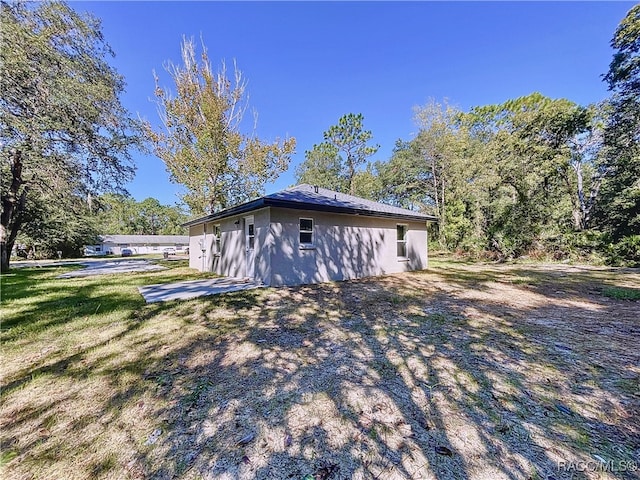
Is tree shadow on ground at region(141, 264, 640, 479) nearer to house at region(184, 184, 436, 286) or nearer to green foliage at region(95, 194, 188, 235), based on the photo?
house at region(184, 184, 436, 286)

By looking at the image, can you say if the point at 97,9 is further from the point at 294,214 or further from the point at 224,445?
the point at 224,445

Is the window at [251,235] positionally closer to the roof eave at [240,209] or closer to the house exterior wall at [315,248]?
the house exterior wall at [315,248]

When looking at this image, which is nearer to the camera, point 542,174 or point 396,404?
point 396,404

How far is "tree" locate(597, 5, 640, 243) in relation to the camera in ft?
38.2

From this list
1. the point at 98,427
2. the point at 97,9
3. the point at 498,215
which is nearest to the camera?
the point at 98,427

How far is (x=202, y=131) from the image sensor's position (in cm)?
1545

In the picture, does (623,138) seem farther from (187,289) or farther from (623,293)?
(187,289)

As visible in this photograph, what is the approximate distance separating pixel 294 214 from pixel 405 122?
1804 centimetres

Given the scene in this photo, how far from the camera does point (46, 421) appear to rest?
2158 mm

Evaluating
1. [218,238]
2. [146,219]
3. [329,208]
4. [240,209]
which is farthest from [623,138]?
[146,219]

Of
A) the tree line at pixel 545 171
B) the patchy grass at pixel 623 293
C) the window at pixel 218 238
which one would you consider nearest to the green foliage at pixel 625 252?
the tree line at pixel 545 171

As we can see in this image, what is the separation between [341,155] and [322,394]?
2562 cm

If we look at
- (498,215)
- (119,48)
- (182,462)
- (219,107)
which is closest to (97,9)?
(119,48)

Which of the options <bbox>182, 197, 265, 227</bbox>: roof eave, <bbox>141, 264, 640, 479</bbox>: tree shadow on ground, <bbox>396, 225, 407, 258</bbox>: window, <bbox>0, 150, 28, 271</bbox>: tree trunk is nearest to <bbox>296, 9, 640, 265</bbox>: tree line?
<bbox>396, 225, 407, 258</bbox>: window
